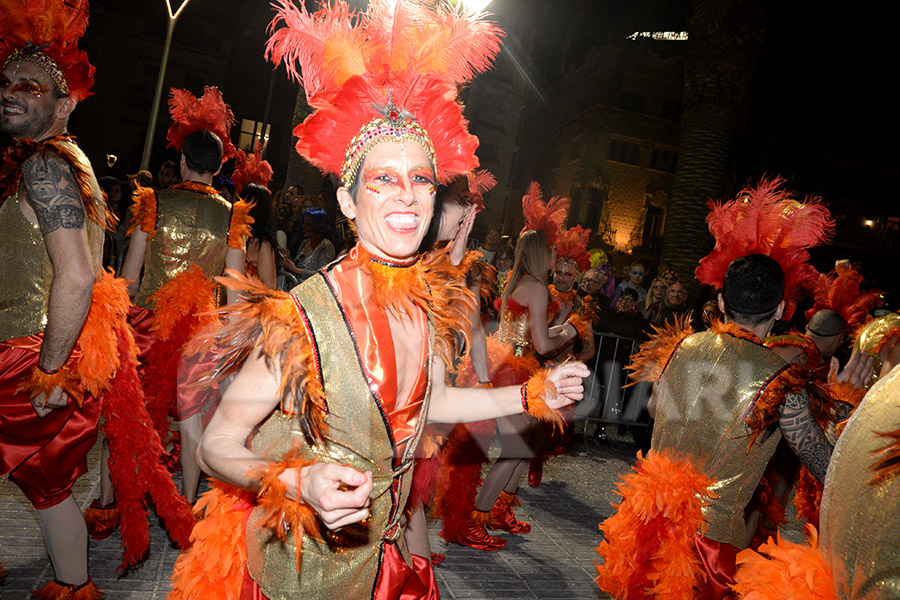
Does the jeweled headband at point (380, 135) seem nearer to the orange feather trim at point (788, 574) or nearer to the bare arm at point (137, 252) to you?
→ the orange feather trim at point (788, 574)

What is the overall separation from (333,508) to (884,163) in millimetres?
44334

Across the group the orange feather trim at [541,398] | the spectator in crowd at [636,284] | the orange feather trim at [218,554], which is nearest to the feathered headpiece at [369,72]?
the orange feather trim at [541,398]

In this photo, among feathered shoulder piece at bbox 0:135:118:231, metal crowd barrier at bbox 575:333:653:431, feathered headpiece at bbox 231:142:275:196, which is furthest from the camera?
metal crowd barrier at bbox 575:333:653:431

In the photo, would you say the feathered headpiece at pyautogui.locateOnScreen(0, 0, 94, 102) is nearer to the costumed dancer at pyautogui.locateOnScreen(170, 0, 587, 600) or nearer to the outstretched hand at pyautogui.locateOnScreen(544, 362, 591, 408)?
the costumed dancer at pyautogui.locateOnScreen(170, 0, 587, 600)

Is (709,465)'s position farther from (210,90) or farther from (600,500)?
(210,90)

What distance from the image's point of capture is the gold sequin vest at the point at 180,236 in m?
4.21

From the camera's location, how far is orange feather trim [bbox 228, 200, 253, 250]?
174 inches

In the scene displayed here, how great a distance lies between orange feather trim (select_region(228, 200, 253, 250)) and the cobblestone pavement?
2.00 m

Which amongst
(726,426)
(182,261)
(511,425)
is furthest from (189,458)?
(726,426)

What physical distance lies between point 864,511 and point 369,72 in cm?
179

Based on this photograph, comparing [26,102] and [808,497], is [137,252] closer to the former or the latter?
[26,102]

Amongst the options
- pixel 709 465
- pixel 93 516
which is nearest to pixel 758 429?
pixel 709 465

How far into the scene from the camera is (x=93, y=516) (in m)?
3.90

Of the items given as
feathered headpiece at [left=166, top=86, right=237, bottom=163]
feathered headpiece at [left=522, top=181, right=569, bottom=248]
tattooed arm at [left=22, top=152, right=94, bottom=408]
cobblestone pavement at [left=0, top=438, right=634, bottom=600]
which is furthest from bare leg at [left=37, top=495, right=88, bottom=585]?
feathered headpiece at [left=522, top=181, right=569, bottom=248]
